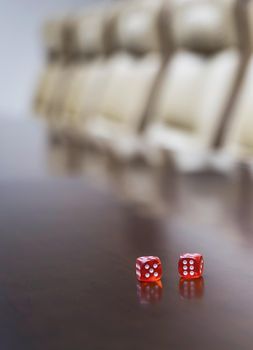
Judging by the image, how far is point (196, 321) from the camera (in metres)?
0.38

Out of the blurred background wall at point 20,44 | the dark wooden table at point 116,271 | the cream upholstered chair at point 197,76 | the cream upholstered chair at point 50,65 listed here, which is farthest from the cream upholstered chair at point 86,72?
the dark wooden table at point 116,271

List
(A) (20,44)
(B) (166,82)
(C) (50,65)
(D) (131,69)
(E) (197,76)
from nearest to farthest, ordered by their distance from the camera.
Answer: (E) (197,76)
(B) (166,82)
(D) (131,69)
(C) (50,65)
(A) (20,44)

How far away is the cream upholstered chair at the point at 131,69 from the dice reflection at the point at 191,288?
2.04 metres

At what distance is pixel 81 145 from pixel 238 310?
115 cm

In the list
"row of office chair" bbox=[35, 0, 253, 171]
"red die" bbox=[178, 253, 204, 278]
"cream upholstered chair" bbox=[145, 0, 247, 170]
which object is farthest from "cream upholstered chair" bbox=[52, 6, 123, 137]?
"red die" bbox=[178, 253, 204, 278]

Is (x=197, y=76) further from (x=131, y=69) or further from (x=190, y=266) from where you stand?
(x=190, y=266)

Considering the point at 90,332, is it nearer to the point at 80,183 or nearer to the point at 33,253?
the point at 33,253

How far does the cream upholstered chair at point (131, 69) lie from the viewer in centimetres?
269

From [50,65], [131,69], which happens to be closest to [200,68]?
[131,69]

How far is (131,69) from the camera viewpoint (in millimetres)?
3012

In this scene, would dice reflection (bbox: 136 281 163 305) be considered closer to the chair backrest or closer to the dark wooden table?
the dark wooden table

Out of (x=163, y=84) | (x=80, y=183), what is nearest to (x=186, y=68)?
(x=163, y=84)

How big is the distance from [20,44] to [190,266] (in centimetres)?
615

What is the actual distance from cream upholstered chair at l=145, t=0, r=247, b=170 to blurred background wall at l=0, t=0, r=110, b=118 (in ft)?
13.1
